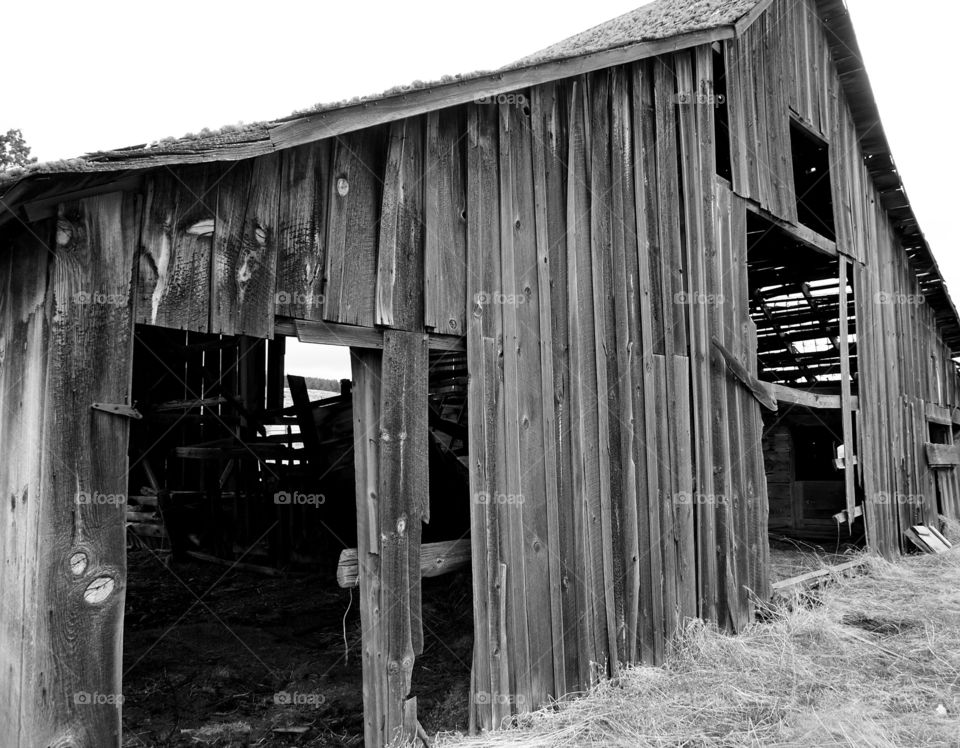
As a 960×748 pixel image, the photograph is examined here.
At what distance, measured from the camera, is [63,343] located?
3141 millimetres

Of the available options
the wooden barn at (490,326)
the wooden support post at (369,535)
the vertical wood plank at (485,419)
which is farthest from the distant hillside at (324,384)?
the wooden support post at (369,535)

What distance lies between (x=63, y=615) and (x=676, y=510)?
4.44 meters

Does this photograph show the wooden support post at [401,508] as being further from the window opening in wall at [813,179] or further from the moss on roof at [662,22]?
the window opening in wall at [813,179]

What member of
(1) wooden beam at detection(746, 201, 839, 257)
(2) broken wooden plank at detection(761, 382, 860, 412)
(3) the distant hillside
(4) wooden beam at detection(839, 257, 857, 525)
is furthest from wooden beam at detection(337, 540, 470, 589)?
(3) the distant hillside

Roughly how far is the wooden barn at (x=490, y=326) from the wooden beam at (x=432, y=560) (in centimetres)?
9

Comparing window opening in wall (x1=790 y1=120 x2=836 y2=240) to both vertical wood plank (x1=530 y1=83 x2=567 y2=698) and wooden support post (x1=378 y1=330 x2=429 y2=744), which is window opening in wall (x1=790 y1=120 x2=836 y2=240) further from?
wooden support post (x1=378 y1=330 x2=429 y2=744)

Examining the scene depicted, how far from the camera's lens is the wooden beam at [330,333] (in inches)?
151

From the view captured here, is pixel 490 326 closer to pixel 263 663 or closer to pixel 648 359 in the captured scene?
pixel 648 359

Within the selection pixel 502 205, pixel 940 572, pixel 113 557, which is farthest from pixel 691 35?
pixel 940 572

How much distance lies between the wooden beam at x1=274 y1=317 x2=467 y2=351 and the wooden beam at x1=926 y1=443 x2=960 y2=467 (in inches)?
413

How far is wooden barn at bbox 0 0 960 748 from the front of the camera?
3154mm

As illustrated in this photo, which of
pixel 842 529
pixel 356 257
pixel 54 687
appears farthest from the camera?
pixel 842 529

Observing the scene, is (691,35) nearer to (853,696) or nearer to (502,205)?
(502,205)

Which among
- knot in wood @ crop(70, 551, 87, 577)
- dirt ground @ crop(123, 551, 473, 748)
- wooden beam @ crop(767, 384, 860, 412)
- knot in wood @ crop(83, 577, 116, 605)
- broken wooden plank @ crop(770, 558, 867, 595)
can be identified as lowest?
dirt ground @ crop(123, 551, 473, 748)
